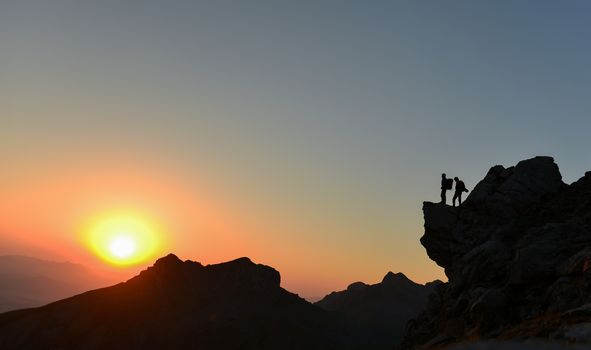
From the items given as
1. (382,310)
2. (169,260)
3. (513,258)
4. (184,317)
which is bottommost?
(513,258)

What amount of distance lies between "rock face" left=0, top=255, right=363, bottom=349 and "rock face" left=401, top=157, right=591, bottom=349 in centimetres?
7941

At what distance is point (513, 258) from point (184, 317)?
100 meters

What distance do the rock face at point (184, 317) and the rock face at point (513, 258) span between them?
79.4m

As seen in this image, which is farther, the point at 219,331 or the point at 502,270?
the point at 219,331

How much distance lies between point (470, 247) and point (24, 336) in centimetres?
10229

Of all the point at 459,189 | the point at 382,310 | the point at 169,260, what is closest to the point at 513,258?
the point at 459,189

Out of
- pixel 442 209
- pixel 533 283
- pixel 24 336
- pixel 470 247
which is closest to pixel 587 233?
pixel 533 283

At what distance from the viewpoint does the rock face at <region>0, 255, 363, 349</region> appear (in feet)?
345

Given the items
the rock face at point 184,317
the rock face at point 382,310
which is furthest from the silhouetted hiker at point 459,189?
the rock face at point 382,310

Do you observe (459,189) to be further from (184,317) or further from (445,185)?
(184,317)

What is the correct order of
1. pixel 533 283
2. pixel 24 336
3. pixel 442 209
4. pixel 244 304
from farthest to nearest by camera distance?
pixel 244 304
pixel 24 336
pixel 442 209
pixel 533 283

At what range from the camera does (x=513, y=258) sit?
28.0 m

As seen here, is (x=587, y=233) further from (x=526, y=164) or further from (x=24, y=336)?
(x=24, y=336)

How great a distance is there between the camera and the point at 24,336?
10488cm
